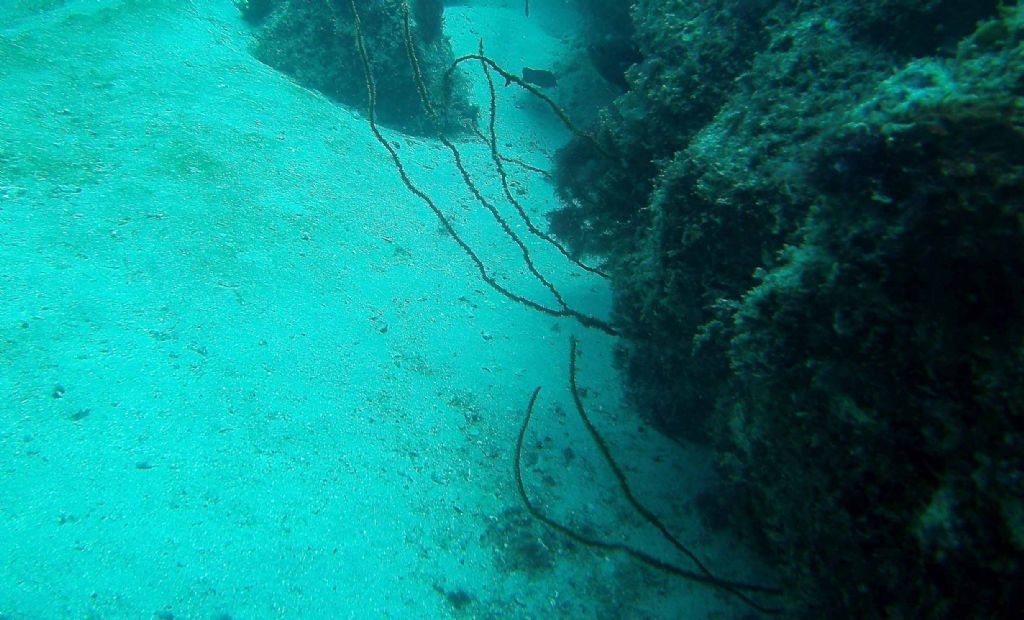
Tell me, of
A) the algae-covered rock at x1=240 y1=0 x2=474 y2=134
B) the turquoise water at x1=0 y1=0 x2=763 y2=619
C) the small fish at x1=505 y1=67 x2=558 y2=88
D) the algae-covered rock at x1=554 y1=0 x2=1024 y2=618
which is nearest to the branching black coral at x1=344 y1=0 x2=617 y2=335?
the turquoise water at x1=0 y1=0 x2=763 y2=619

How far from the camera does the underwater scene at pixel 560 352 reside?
4.99 feet

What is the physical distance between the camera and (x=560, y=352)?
14.6 feet

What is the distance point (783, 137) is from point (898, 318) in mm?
1256

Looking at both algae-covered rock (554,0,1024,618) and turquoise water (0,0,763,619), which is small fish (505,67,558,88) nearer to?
turquoise water (0,0,763,619)

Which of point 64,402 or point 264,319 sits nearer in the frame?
point 64,402

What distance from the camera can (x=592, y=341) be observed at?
4.68 meters

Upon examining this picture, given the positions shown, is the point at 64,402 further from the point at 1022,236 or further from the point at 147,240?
the point at 1022,236

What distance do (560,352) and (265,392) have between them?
7.98 ft

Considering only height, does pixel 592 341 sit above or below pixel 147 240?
above

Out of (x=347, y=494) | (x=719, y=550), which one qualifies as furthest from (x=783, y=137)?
(x=347, y=494)

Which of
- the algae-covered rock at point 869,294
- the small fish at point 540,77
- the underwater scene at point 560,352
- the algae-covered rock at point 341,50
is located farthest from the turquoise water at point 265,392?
the small fish at point 540,77

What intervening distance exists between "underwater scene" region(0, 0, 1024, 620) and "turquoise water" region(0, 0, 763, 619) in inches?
0.8

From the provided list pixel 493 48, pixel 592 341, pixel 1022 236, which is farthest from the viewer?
pixel 493 48

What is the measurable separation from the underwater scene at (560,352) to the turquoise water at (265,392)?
0.02 m
